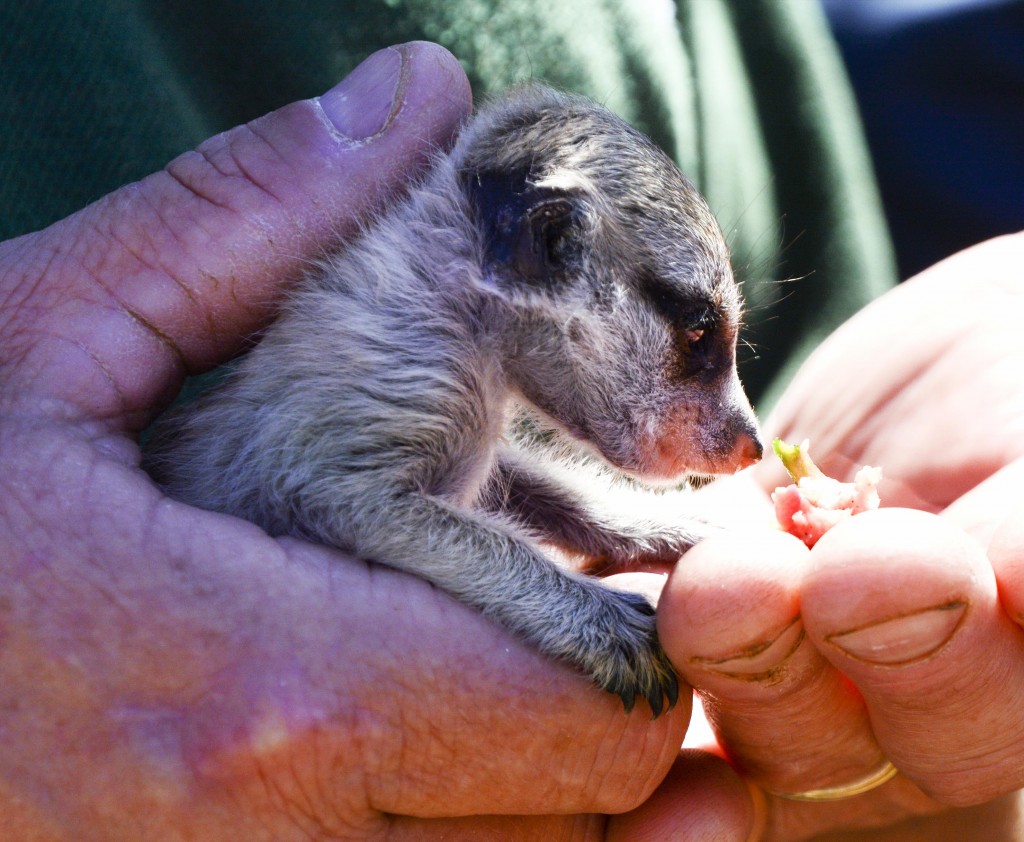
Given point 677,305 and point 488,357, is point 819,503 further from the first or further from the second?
point 488,357

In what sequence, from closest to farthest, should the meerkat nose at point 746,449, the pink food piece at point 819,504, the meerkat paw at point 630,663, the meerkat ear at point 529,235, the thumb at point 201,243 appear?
the meerkat paw at point 630,663
the pink food piece at point 819,504
the thumb at point 201,243
the meerkat ear at point 529,235
the meerkat nose at point 746,449

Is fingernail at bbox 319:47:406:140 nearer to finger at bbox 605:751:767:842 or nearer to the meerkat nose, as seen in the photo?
the meerkat nose

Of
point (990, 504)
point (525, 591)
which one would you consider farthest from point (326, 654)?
point (990, 504)

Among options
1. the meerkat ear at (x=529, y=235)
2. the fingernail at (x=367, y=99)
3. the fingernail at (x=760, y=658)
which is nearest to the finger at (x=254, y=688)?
the fingernail at (x=760, y=658)

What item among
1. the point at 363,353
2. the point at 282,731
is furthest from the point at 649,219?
the point at 282,731

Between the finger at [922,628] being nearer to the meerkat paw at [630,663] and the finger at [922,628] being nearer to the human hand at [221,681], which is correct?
the meerkat paw at [630,663]
